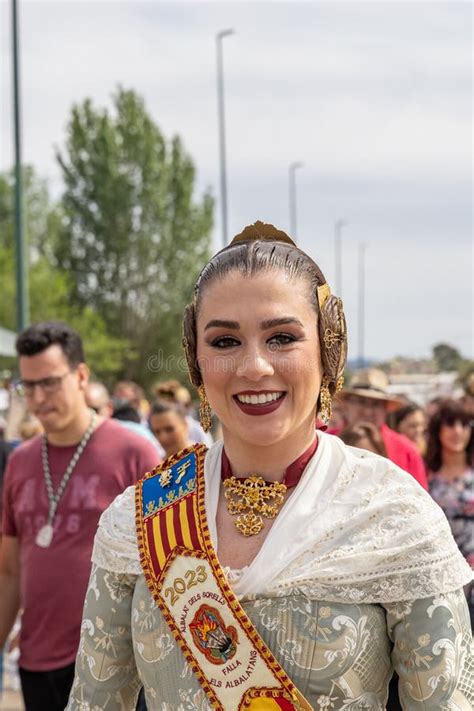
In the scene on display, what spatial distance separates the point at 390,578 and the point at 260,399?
0.43 metres

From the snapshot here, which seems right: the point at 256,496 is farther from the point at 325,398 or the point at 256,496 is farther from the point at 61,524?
the point at 61,524

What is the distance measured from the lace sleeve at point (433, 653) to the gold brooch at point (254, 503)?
309 mm

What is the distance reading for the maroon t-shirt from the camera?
13.8 feet

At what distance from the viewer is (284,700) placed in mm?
2193

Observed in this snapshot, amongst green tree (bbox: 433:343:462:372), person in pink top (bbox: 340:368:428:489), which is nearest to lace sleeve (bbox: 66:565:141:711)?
person in pink top (bbox: 340:368:428:489)

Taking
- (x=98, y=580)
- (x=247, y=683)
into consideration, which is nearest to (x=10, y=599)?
(x=98, y=580)

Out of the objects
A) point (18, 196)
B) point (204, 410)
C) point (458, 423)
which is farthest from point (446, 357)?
point (204, 410)

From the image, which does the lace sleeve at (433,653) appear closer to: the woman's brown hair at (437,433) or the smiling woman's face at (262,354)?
the smiling woman's face at (262,354)

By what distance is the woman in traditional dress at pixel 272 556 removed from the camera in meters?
2.18

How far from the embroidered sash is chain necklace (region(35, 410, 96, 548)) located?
1892mm

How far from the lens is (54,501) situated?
4.33 m

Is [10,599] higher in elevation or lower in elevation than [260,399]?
lower

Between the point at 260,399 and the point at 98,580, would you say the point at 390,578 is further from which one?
the point at 98,580

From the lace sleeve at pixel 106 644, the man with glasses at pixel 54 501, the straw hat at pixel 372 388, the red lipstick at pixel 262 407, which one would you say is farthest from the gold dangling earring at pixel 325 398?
the straw hat at pixel 372 388
